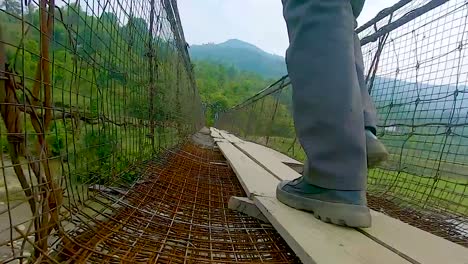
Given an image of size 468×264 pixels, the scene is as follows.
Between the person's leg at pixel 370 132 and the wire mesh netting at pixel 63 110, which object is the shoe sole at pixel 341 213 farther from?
the wire mesh netting at pixel 63 110

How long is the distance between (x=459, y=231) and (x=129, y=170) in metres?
0.95

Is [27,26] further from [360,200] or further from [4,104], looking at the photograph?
[360,200]

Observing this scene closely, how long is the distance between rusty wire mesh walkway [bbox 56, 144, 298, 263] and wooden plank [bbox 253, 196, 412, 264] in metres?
0.05

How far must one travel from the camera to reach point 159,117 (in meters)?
2.07

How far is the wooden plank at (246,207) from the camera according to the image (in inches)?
35.2

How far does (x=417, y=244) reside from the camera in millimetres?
659

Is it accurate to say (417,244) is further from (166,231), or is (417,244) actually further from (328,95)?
(166,231)

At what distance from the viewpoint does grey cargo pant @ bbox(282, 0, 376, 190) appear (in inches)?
30.1

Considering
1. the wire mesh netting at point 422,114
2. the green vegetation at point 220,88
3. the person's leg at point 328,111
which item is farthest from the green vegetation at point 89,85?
the green vegetation at point 220,88

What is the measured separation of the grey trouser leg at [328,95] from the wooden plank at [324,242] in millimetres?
88

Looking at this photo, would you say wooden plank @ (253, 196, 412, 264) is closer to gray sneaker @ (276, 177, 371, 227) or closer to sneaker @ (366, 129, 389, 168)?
gray sneaker @ (276, 177, 371, 227)

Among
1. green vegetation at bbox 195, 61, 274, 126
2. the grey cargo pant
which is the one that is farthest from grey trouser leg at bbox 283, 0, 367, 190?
green vegetation at bbox 195, 61, 274, 126

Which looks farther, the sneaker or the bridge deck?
the sneaker

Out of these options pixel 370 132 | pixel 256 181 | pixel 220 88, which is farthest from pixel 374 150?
pixel 220 88
